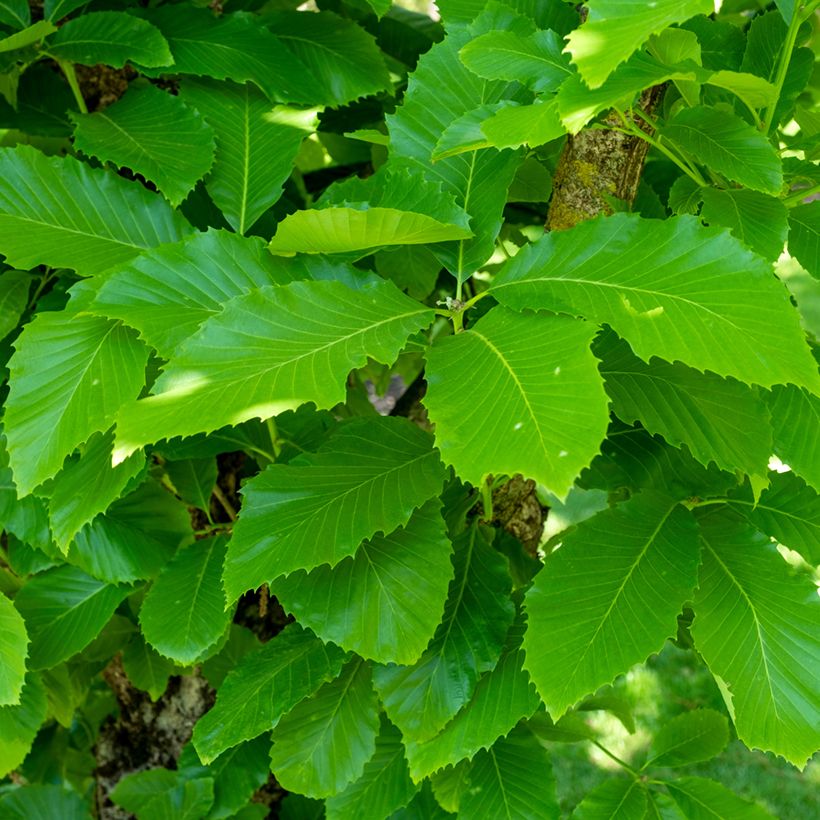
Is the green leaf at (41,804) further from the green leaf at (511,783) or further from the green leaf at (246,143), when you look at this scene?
the green leaf at (246,143)

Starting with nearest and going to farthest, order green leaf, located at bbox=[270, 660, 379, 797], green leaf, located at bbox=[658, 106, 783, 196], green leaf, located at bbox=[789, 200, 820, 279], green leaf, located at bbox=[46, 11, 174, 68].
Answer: green leaf, located at bbox=[658, 106, 783, 196] → green leaf, located at bbox=[789, 200, 820, 279] → green leaf, located at bbox=[270, 660, 379, 797] → green leaf, located at bbox=[46, 11, 174, 68]

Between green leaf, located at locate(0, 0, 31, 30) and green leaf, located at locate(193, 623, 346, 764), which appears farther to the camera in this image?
green leaf, located at locate(0, 0, 31, 30)

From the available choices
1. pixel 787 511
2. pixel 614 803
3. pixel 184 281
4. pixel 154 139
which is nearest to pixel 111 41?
pixel 154 139

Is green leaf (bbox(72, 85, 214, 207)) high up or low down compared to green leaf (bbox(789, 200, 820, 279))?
up

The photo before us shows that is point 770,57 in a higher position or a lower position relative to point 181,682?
higher

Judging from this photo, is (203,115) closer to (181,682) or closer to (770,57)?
(770,57)

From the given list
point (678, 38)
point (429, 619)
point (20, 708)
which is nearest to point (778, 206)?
point (678, 38)

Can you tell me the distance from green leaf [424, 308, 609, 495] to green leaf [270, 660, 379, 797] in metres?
0.54

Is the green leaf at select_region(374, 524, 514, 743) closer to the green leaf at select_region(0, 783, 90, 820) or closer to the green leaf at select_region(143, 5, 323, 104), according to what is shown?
the green leaf at select_region(143, 5, 323, 104)

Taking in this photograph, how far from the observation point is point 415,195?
115 centimetres

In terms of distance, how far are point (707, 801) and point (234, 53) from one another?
48.9 inches

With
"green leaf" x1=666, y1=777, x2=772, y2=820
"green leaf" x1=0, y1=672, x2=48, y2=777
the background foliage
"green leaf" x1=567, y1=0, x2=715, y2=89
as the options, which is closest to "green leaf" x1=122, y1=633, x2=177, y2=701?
the background foliage

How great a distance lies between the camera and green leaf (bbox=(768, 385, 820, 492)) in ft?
3.65

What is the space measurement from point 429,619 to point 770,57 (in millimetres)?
823
